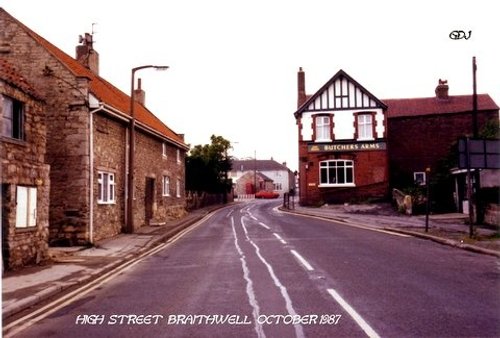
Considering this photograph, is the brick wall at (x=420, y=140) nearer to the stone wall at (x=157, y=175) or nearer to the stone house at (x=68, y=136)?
the stone wall at (x=157, y=175)

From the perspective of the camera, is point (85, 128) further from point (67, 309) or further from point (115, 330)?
point (115, 330)

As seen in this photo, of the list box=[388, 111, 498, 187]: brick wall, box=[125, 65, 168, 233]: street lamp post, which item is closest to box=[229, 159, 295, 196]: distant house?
box=[388, 111, 498, 187]: brick wall

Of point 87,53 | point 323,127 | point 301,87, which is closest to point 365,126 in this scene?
point 323,127

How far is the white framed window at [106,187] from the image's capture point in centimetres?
1950

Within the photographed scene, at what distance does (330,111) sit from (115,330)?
34.4m

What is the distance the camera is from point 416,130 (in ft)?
136

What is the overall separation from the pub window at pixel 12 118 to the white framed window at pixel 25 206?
1391 mm

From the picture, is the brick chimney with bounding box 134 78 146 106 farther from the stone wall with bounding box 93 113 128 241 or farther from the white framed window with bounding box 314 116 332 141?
the stone wall with bounding box 93 113 128 241

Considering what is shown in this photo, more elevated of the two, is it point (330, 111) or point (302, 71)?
point (302, 71)

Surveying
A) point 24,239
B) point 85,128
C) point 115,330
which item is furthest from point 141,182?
point 115,330

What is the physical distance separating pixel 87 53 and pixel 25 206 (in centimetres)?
1772

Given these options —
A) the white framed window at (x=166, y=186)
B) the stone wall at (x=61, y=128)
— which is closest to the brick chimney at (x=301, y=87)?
the white framed window at (x=166, y=186)

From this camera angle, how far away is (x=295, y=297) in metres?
8.27

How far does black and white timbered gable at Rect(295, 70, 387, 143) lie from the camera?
38906mm
